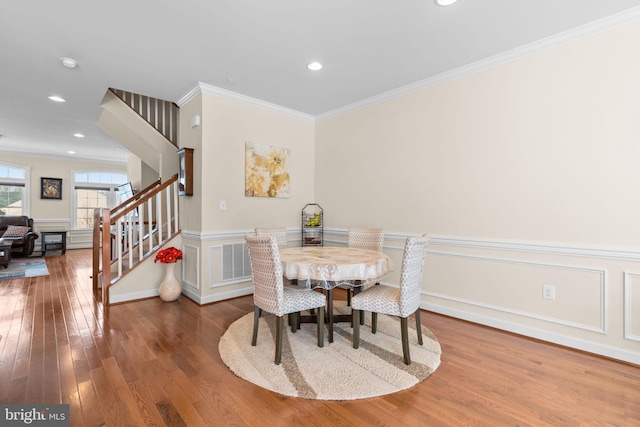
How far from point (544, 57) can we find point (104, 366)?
4438mm

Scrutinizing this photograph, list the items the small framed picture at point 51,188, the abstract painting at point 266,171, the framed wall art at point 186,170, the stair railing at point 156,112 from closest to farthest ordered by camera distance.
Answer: the framed wall art at point 186,170 → the abstract painting at point 266,171 → the stair railing at point 156,112 → the small framed picture at point 51,188

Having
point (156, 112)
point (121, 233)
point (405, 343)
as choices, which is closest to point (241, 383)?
point (405, 343)

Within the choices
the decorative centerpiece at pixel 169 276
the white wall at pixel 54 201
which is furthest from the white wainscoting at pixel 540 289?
the white wall at pixel 54 201

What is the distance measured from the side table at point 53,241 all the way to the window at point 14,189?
43.3 inches

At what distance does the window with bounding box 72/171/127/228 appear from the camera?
887cm

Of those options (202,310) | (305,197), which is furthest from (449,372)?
(305,197)

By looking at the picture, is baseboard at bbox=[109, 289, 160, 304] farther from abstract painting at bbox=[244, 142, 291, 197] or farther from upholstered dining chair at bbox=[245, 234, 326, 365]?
upholstered dining chair at bbox=[245, 234, 326, 365]

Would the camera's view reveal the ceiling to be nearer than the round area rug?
No

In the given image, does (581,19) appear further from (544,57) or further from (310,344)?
(310,344)

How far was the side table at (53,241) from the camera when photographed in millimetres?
7598

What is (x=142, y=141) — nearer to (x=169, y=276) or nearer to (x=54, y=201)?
(x=169, y=276)

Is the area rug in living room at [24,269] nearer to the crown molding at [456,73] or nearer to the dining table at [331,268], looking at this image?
the crown molding at [456,73]

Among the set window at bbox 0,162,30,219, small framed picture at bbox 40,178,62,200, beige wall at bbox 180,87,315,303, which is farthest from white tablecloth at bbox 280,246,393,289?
window at bbox 0,162,30,219

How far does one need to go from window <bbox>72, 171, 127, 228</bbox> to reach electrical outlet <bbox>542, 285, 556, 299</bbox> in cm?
1047
